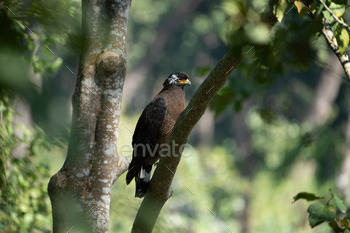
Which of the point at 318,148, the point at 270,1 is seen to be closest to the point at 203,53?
the point at 318,148

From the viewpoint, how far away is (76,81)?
3.89 feet

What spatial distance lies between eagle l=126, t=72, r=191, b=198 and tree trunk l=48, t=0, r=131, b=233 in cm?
65

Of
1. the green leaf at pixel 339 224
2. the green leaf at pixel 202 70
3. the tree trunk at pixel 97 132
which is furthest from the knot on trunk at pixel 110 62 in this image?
the green leaf at pixel 339 224

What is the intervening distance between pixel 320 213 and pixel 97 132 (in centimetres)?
70

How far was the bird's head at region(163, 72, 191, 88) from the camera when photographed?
6.66 feet

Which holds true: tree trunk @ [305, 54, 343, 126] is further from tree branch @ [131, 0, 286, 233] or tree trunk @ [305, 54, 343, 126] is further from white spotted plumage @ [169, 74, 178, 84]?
white spotted plumage @ [169, 74, 178, 84]

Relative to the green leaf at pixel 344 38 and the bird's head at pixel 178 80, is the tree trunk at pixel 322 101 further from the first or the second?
the bird's head at pixel 178 80

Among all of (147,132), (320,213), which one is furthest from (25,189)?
(320,213)

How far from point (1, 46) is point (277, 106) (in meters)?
0.54

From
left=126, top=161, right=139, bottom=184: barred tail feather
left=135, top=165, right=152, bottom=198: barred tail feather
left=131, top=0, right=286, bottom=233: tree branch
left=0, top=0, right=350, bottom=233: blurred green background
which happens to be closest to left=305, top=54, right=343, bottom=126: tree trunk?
left=0, top=0, right=350, bottom=233: blurred green background

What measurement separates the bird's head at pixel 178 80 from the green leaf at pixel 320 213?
1030mm

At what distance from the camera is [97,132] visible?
1.21m

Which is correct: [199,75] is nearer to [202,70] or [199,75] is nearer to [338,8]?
[202,70]

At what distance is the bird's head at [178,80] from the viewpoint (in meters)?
2.03
